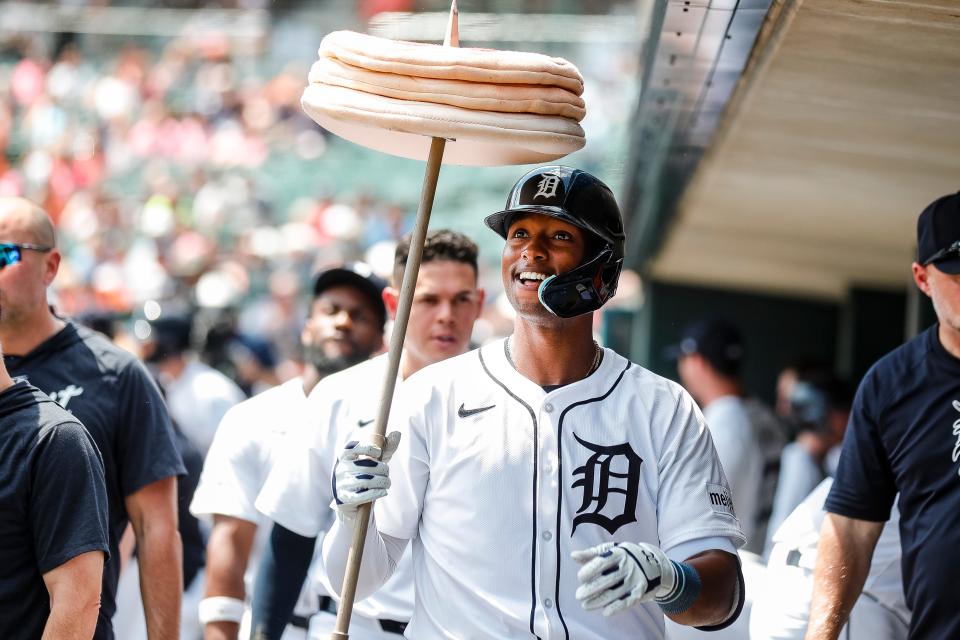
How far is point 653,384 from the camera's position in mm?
3311

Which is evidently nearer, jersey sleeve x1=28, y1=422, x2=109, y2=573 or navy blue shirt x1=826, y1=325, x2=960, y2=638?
jersey sleeve x1=28, y1=422, x2=109, y2=573

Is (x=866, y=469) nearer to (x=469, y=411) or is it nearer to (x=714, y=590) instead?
(x=714, y=590)

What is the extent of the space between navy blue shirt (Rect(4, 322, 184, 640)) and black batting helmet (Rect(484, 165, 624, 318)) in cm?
135

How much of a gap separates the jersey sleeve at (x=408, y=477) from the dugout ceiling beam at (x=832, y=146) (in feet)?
4.92

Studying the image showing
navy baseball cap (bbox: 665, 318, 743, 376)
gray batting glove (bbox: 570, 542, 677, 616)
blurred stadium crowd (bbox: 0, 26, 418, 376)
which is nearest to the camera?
gray batting glove (bbox: 570, 542, 677, 616)

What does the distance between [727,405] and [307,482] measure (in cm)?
323

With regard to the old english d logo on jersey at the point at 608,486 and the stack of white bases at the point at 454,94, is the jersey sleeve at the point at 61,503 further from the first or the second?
the old english d logo on jersey at the point at 608,486

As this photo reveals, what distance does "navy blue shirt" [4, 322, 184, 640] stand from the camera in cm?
407

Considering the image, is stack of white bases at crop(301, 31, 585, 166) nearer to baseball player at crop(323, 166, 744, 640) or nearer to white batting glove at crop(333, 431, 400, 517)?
baseball player at crop(323, 166, 744, 640)

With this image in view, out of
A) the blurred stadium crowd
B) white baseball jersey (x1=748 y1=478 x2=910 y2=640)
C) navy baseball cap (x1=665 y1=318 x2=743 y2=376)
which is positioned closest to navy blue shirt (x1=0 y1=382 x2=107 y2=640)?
white baseball jersey (x1=748 y1=478 x2=910 y2=640)

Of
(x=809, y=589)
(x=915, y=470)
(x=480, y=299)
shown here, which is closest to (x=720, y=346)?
(x=480, y=299)

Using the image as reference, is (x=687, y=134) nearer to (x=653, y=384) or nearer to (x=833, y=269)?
(x=653, y=384)

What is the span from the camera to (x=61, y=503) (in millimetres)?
3244

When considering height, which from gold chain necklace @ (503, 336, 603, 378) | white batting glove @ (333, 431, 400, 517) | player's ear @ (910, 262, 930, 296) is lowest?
white batting glove @ (333, 431, 400, 517)
